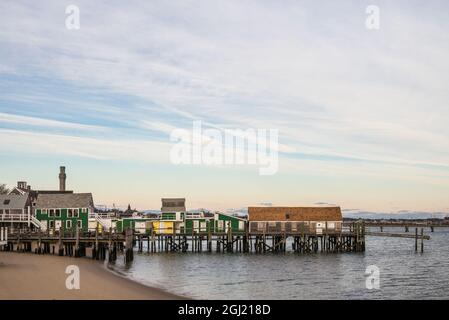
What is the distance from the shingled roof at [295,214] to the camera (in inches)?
2891

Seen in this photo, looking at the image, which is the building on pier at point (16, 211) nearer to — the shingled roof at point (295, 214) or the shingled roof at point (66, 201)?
the shingled roof at point (66, 201)

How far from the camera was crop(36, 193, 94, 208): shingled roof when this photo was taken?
253 ft

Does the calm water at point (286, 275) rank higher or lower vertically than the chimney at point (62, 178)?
lower

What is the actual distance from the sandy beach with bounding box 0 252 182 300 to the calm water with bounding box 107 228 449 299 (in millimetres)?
3194

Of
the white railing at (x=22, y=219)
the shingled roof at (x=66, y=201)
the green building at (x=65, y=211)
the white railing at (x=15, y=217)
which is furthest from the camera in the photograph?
the shingled roof at (x=66, y=201)

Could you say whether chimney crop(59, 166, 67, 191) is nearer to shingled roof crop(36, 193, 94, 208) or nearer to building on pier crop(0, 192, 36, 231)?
building on pier crop(0, 192, 36, 231)

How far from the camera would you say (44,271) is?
40.0 m

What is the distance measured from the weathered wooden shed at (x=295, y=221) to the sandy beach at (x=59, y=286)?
32.5 metres

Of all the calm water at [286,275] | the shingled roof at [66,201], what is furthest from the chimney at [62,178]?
the calm water at [286,275]

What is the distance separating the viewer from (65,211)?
77.1 meters

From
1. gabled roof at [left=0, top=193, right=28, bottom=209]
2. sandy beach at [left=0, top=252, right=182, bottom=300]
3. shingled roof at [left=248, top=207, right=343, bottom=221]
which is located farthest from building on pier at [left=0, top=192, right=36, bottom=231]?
sandy beach at [left=0, top=252, right=182, bottom=300]

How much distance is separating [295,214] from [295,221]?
0.90 meters

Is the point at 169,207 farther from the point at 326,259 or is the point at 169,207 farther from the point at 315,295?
the point at 315,295
